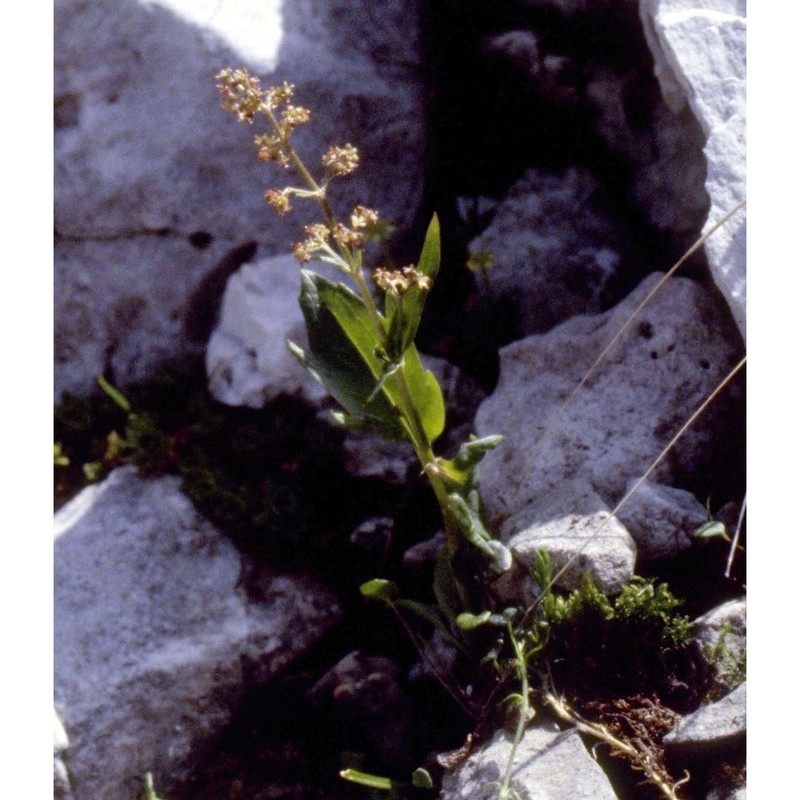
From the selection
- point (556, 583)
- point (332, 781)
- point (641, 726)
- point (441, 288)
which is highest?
point (441, 288)

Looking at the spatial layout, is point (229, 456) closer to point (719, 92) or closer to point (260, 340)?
point (260, 340)

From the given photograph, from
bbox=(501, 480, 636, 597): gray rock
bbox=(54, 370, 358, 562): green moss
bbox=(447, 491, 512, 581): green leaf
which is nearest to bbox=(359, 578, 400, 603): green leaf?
bbox=(447, 491, 512, 581): green leaf

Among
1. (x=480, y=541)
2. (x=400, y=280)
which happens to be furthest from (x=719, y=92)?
(x=480, y=541)

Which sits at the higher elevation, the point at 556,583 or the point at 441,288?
the point at 441,288

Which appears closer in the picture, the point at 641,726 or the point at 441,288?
the point at 641,726

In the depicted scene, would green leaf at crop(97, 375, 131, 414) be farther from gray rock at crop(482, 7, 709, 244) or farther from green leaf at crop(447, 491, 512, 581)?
gray rock at crop(482, 7, 709, 244)

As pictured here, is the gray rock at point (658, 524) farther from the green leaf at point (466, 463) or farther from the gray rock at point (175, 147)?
the gray rock at point (175, 147)

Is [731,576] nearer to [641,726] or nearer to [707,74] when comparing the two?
[641,726]
